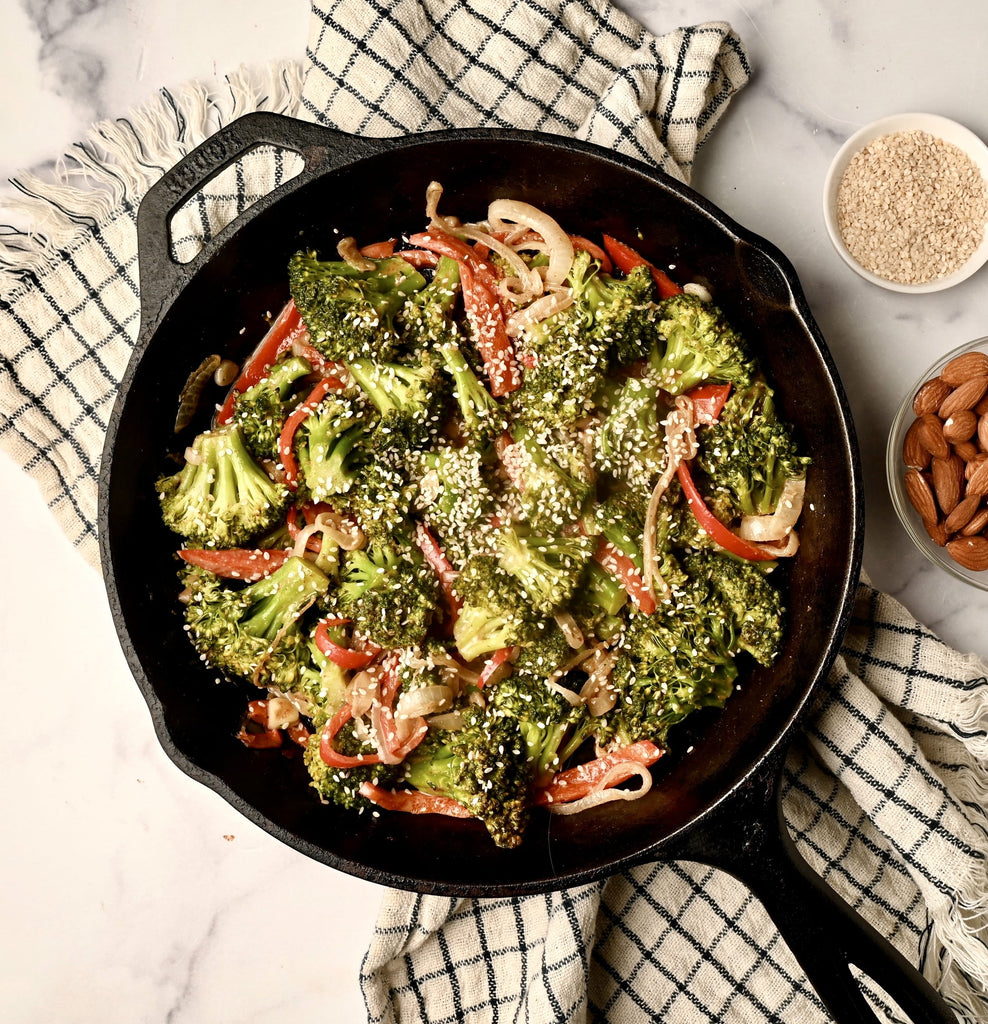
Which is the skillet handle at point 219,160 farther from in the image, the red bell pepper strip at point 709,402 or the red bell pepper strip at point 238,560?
the red bell pepper strip at point 709,402

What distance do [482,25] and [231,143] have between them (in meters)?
0.82

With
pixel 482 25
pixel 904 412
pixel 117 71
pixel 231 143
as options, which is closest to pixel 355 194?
pixel 231 143

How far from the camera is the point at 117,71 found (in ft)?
7.94

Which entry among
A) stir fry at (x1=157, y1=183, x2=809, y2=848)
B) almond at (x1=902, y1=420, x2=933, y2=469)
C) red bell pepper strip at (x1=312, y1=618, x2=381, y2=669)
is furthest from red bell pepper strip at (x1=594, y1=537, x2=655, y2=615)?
almond at (x1=902, y1=420, x2=933, y2=469)

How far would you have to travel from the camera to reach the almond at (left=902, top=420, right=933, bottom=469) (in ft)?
7.38

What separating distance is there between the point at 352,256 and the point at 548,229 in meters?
0.50

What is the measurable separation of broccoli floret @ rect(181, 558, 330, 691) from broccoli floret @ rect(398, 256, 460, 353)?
0.61m

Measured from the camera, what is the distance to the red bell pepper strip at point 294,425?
6.86 feet

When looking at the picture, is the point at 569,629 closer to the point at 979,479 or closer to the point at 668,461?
the point at 668,461

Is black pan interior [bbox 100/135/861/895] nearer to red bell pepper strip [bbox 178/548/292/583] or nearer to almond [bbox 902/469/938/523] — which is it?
red bell pepper strip [bbox 178/548/292/583]

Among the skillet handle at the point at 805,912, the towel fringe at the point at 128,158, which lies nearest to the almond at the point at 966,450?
the skillet handle at the point at 805,912

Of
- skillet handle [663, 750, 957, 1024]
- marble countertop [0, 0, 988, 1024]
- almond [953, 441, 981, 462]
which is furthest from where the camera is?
marble countertop [0, 0, 988, 1024]

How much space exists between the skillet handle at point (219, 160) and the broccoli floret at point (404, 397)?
48 cm

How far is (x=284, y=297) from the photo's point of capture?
2.30 meters
